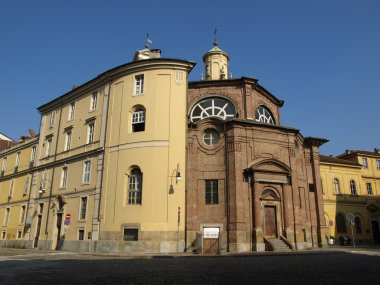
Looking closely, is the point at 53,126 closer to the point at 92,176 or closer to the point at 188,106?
the point at 92,176

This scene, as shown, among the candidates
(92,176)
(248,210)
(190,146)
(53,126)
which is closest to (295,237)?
(248,210)

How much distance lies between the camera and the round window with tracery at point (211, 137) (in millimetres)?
25953

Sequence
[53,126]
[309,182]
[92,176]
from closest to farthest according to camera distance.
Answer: [92,176] < [309,182] < [53,126]

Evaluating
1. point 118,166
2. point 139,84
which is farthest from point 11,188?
point 139,84

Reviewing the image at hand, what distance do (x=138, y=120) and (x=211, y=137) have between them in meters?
5.89

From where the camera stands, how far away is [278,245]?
23578mm

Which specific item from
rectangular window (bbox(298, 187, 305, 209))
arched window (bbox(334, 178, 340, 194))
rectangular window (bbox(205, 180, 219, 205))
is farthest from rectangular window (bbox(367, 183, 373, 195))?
rectangular window (bbox(205, 180, 219, 205))

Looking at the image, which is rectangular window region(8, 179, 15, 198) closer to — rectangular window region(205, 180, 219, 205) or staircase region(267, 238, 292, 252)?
rectangular window region(205, 180, 219, 205)

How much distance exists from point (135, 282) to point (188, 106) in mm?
20595

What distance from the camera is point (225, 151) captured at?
83.4 ft

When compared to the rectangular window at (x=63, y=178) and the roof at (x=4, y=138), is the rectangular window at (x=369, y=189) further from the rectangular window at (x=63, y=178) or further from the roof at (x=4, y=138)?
the roof at (x=4, y=138)

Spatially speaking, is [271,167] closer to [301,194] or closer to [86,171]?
[301,194]

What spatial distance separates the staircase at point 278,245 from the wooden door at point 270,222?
609mm

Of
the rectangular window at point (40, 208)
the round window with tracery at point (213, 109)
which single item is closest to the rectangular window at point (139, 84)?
the round window with tracery at point (213, 109)
